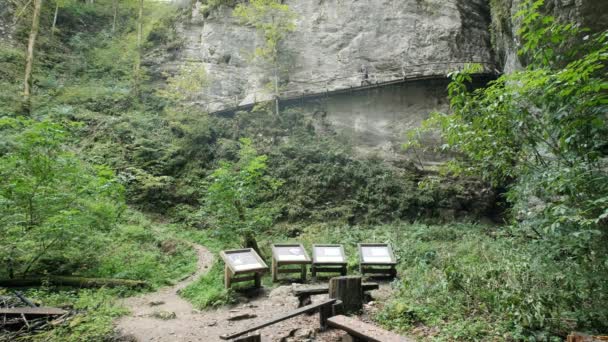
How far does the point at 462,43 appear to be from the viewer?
1922 centimetres

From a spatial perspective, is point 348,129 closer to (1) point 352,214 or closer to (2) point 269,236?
(1) point 352,214

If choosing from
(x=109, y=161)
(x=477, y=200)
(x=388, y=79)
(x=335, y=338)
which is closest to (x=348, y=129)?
(x=388, y=79)

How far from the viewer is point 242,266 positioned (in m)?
7.34

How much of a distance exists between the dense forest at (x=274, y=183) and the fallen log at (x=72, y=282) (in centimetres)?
4

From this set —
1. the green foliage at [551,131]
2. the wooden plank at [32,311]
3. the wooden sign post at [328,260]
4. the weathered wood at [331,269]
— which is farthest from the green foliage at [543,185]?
the wooden plank at [32,311]

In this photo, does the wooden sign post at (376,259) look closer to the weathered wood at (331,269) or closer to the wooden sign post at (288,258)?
the weathered wood at (331,269)

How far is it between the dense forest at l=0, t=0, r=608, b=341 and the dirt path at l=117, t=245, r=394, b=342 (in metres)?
0.33

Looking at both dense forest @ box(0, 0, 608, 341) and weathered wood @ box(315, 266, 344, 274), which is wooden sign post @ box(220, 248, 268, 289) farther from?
weathered wood @ box(315, 266, 344, 274)

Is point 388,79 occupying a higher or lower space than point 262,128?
higher

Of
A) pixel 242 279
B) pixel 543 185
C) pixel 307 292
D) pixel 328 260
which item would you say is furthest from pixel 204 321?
pixel 543 185

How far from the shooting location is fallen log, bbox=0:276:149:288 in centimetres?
686

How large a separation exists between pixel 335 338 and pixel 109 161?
1418cm

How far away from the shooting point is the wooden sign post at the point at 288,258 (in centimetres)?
799

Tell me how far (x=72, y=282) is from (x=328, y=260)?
609 centimetres
